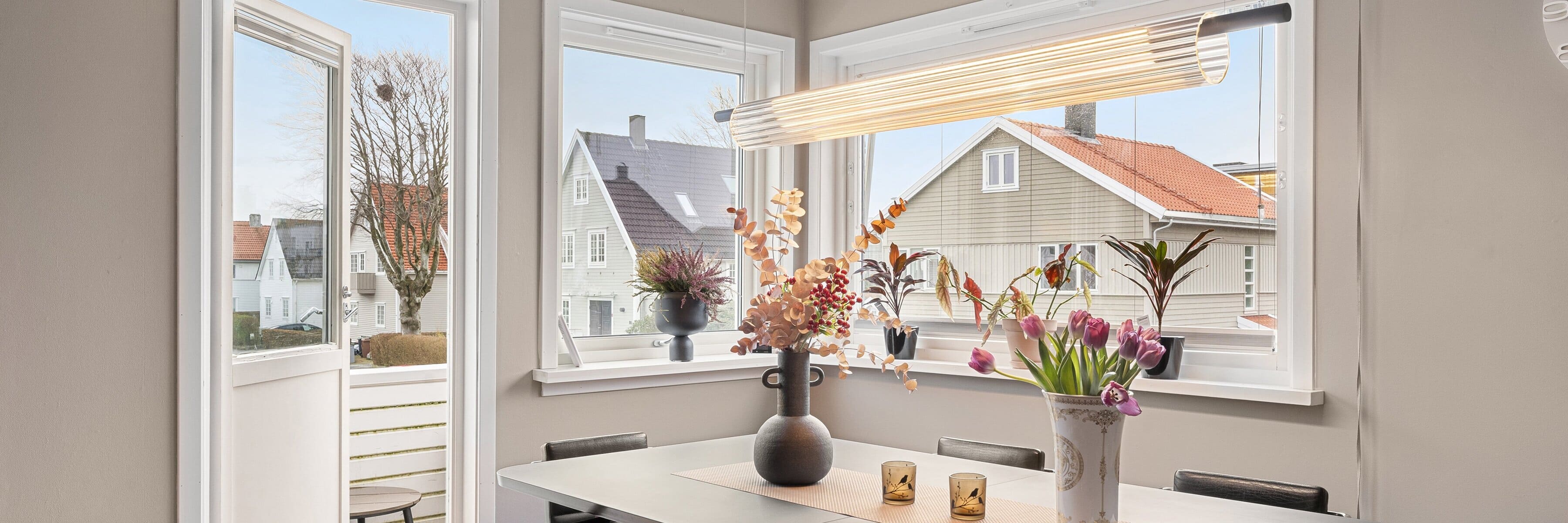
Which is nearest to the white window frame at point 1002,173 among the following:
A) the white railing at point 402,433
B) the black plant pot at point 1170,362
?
the black plant pot at point 1170,362

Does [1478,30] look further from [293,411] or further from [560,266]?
[293,411]

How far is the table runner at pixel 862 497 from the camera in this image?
1.81 meters

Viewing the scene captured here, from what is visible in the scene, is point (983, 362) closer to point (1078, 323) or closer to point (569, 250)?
point (1078, 323)

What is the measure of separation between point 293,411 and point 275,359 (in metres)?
0.19

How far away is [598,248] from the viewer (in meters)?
3.63

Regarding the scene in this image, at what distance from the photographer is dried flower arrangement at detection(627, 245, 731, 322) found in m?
3.61

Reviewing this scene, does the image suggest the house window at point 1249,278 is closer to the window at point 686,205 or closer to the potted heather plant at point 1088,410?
the potted heather plant at point 1088,410

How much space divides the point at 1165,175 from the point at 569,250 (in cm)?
208

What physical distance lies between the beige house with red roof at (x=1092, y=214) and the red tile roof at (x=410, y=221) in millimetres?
1858

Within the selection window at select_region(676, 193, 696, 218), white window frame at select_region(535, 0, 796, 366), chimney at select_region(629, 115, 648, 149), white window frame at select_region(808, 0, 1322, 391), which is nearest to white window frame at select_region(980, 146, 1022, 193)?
white window frame at select_region(808, 0, 1322, 391)

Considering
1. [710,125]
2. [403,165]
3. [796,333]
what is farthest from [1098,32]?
[403,165]

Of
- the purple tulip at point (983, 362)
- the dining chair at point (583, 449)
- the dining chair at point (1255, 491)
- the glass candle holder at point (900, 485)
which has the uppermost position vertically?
the purple tulip at point (983, 362)

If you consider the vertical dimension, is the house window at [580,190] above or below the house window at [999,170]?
below

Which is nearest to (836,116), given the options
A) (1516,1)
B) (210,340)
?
(1516,1)
